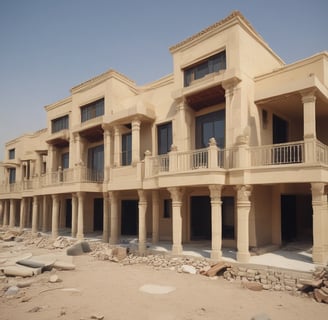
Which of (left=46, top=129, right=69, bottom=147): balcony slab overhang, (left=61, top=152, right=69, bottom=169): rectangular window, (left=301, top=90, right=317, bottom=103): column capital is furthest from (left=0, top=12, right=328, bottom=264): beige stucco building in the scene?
(left=61, top=152, right=69, bottom=169): rectangular window

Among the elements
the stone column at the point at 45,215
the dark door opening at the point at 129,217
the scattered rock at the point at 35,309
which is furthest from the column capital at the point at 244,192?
the stone column at the point at 45,215

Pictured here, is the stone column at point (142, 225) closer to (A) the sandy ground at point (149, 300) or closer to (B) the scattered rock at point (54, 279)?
(A) the sandy ground at point (149, 300)

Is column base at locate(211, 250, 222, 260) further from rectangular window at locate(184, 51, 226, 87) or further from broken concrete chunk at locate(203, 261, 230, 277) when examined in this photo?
rectangular window at locate(184, 51, 226, 87)

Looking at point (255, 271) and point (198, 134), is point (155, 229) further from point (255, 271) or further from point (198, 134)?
point (255, 271)

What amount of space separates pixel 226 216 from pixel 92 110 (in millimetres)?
12072

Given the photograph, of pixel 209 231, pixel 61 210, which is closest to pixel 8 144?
pixel 61 210

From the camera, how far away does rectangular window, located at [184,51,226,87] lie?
13.6 meters

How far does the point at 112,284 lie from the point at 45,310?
2807 mm

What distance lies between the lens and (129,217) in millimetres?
19984

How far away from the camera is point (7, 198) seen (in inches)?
1148

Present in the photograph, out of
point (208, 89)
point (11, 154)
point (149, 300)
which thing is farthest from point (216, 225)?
point (11, 154)

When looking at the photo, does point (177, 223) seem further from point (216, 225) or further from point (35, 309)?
point (35, 309)

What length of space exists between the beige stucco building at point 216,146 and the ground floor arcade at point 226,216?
5 centimetres

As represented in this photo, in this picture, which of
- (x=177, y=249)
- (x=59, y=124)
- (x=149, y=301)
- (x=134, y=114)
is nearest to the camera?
(x=149, y=301)
